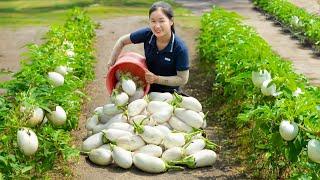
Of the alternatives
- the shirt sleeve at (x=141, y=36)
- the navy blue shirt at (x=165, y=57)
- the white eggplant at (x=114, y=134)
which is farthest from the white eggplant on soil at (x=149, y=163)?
the shirt sleeve at (x=141, y=36)

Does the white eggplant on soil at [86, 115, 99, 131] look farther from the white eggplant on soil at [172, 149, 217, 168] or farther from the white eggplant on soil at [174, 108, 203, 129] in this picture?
the white eggplant on soil at [172, 149, 217, 168]

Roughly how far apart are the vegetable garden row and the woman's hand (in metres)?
0.75

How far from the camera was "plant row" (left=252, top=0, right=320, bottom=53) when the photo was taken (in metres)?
12.2

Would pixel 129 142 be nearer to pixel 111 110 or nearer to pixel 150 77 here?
pixel 111 110

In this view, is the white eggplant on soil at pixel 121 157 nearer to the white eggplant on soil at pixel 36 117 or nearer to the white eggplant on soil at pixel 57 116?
the white eggplant on soil at pixel 57 116

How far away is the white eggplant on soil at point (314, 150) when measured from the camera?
400cm

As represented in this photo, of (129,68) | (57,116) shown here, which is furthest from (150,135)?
(57,116)

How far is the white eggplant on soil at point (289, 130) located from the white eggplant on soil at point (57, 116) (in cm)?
179

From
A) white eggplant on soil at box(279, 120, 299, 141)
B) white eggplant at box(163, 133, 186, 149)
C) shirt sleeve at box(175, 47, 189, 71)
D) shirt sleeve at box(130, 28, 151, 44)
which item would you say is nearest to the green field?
shirt sleeve at box(130, 28, 151, 44)

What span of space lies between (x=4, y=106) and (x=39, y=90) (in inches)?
15.6

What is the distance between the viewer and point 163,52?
5949 millimetres

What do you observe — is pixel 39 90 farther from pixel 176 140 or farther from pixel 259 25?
pixel 259 25

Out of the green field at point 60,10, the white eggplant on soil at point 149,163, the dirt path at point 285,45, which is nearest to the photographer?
the white eggplant on soil at point 149,163

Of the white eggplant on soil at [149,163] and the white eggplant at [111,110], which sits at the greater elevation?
the white eggplant at [111,110]
